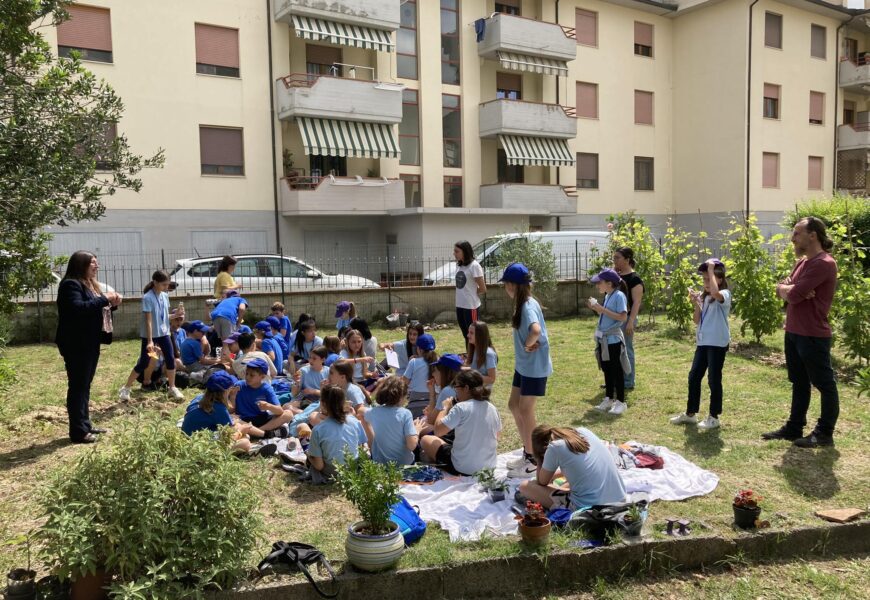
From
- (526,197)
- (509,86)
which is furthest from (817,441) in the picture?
(509,86)

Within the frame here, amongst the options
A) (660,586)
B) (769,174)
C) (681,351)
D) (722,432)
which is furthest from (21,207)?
(769,174)

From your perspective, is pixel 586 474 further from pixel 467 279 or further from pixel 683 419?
pixel 467 279

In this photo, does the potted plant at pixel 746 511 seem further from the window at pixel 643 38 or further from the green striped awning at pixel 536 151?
the window at pixel 643 38

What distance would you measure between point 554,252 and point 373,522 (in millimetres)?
15010

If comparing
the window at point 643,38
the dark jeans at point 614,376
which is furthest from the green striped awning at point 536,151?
the dark jeans at point 614,376

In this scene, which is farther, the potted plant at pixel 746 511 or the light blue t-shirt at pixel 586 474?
the light blue t-shirt at pixel 586 474

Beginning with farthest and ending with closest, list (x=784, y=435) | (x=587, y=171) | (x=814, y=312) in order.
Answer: (x=587, y=171), (x=784, y=435), (x=814, y=312)

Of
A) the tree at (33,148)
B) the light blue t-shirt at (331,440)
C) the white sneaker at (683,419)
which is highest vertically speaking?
the tree at (33,148)

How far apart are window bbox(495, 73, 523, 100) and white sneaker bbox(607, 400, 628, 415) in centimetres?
2134

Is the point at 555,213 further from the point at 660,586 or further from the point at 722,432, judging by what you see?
the point at 660,586

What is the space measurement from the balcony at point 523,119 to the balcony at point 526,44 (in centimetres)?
153

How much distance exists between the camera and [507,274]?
6.39 m

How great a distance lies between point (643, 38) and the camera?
30891 mm

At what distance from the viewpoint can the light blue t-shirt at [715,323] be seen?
730cm
